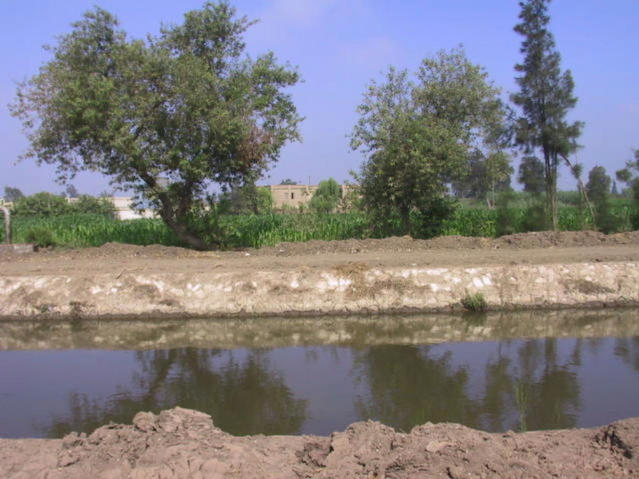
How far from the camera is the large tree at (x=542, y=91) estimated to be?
64.3 ft

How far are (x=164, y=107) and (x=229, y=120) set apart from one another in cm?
199

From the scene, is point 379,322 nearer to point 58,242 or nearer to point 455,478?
point 455,478

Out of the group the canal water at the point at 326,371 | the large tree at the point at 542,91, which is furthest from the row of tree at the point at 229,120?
the canal water at the point at 326,371

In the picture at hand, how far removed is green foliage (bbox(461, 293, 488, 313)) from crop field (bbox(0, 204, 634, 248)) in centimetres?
847

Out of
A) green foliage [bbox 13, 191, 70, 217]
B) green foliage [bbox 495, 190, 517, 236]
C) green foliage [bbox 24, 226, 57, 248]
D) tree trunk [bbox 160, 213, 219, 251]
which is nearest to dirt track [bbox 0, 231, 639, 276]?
tree trunk [bbox 160, 213, 219, 251]

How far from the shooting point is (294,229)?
20.9 m

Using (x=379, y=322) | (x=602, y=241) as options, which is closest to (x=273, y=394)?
Answer: (x=379, y=322)

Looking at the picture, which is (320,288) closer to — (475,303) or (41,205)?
(475,303)

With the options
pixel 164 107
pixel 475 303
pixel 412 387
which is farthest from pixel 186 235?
pixel 412 387

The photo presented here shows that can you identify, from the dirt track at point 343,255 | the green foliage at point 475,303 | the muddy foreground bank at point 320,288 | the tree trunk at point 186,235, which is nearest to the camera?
the green foliage at point 475,303

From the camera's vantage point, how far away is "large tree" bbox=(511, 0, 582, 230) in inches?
771

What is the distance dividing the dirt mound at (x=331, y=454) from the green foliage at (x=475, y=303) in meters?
6.82

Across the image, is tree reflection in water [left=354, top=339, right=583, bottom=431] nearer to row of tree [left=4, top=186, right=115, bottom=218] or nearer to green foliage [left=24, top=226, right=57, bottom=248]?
green foliage [left=24, top=226, right=57, bottom=248]

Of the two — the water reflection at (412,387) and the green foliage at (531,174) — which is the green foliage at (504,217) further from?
the water reflection at (412,387)
